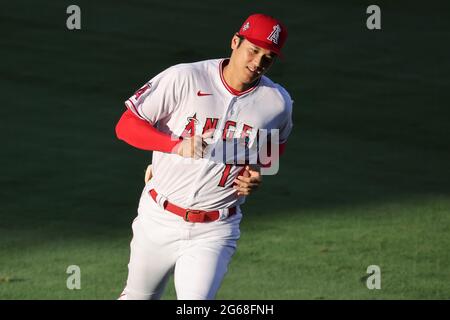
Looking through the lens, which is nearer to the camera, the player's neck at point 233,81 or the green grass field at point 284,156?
the player's neck at point 233,81

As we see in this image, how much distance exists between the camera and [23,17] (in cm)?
1608

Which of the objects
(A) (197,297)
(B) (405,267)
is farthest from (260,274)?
(A) (197,297)

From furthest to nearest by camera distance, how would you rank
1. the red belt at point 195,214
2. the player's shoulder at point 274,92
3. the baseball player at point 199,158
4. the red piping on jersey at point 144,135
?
the player's shoulder at point 274,92 < the red belt at point 195,214 < the baseball player at point 199,158 < the red piping on jersey at point 144,135

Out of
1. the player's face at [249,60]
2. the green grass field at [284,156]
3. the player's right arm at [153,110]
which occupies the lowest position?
the green grass field at [284,156]

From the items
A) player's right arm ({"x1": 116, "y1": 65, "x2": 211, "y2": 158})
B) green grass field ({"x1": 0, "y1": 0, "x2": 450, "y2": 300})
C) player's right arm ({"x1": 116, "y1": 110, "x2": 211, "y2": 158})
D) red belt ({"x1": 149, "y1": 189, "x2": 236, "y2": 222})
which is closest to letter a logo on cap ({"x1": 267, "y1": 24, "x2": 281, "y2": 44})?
player's right arm ({"x1": 116, "y1": 65, "x2": 211, "y2": 158})

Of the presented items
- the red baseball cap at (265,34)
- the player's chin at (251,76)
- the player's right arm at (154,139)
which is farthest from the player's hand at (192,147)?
the red baseball cap at (265,34)

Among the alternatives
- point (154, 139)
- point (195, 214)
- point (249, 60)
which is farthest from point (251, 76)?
point (195, 214)

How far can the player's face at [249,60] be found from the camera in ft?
20.6

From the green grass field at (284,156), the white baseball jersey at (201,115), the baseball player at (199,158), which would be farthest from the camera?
the green grass field at (284,156)

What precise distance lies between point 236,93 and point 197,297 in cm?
120

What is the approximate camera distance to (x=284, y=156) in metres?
11.7

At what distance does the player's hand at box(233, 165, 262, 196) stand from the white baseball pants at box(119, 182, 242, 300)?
345 mm

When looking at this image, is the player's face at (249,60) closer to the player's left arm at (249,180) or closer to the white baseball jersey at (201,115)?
the white baseball jersey at (201,115)
